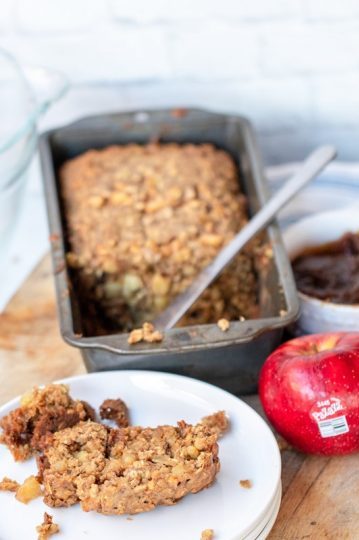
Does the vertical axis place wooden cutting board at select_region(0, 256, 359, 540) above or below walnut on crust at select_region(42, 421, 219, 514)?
below

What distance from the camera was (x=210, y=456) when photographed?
1.11 meters

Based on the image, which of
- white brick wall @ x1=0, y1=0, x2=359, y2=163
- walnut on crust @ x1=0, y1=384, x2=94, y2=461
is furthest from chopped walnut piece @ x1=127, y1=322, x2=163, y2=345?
white brick wall @ x1=0, y1=0, x2=359, y2=163

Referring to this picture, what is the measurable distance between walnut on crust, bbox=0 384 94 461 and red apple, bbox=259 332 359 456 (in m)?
0.27

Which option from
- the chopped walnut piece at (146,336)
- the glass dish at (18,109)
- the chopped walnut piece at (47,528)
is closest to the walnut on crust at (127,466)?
the chopped walnut piece at (47,528)

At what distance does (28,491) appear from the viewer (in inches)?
45.9

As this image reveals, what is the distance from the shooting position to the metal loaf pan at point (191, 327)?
4.20 feet

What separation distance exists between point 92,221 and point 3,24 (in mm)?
556

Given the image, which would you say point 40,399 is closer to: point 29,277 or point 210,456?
point 210,456

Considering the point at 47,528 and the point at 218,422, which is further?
the point at 218,422

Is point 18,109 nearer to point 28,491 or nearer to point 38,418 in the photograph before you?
point 38,418

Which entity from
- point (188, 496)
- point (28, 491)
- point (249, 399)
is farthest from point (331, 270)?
point (28, 491)

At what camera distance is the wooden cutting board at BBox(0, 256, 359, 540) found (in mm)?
1200

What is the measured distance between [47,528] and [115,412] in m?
0.22

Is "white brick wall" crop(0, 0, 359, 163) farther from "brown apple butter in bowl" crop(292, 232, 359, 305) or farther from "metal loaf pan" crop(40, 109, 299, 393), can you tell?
"brown apple butter in bowl" crop(292, 232, 359, 305)
